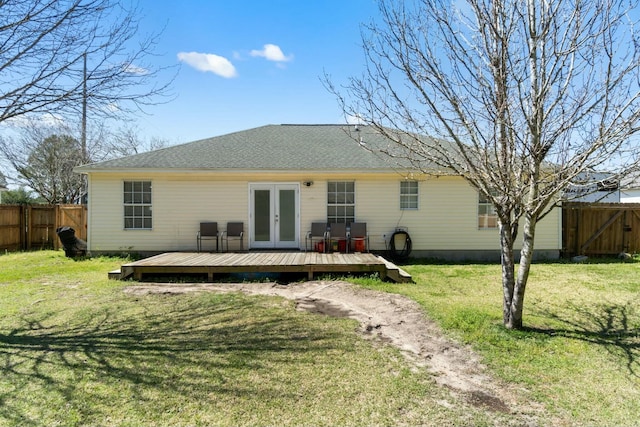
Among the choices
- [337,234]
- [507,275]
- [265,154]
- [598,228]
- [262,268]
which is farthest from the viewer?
[598,228]

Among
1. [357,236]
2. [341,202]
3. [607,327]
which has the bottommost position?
[607,327]

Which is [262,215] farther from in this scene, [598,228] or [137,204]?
[598,228]

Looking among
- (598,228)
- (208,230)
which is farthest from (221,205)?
(598,228)

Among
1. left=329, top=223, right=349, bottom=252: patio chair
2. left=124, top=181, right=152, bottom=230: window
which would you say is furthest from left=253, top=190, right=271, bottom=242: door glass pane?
left=124, top=181, right=152, bottom=230: window

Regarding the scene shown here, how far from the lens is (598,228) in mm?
11281

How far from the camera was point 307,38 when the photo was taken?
9.37 meters

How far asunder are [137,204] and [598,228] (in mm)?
13686

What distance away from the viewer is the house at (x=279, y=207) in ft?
34.1

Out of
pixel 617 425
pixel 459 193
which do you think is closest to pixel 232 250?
pixel 459 193

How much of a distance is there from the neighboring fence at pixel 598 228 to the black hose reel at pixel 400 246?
4.92 metres

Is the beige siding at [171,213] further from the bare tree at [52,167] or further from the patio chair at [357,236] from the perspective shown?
the bare tree at [52,167]

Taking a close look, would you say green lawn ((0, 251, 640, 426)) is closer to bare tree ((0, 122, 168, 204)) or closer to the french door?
the french door

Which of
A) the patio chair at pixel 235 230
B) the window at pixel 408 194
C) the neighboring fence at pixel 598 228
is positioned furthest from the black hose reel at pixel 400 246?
the neighboring fence at pixel 598 228

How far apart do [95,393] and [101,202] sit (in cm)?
875
